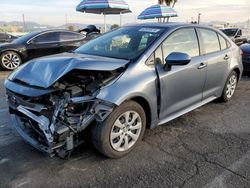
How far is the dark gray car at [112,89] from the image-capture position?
277cm

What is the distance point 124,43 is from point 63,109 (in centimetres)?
154

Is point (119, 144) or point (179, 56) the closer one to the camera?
point (119, 144)

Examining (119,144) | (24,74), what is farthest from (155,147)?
(24,74)

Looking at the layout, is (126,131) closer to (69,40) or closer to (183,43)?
(183,43)

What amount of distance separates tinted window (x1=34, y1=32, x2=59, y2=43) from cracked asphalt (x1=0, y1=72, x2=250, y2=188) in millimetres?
5791

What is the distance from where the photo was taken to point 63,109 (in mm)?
2719

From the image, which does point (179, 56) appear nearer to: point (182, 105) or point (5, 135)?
point (182, 105)

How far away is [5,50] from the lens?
8.64 meters

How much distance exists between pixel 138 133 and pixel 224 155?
1.09 m

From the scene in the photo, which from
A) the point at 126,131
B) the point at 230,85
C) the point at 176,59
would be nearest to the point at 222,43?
the point at 230,85

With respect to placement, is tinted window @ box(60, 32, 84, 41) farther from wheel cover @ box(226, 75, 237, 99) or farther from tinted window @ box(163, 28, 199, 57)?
tinted window @ box(163, 28, 199, 57)

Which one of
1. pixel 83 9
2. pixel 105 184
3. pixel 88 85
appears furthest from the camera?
pixel 83 9

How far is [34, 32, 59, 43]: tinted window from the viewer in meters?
9.21

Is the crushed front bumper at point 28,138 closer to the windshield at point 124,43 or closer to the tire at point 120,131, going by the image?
the tire at point 120,131
